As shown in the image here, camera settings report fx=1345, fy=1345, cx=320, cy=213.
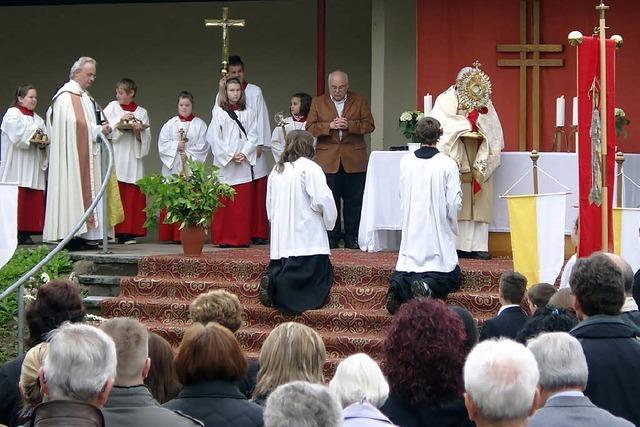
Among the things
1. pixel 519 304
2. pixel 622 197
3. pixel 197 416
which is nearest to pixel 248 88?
pixel 622 197

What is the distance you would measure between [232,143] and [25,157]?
2.05 meters

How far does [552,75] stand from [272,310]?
4.47 meters

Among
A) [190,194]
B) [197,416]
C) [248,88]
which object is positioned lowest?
[197,416]

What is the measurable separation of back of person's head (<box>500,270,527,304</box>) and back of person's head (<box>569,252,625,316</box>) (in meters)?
2.16

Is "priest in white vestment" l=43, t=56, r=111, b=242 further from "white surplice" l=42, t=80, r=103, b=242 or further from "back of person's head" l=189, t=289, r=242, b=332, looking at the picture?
"back of person's head" l=189, t=289, r=242, b=332

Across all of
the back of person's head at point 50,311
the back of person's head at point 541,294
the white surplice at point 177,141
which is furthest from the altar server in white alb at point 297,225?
the back of person's head at point 50,311

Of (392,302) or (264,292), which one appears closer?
(392,302)

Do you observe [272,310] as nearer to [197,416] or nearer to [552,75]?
[552,75]

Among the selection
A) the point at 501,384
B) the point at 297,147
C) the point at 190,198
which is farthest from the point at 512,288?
the point at 190,198

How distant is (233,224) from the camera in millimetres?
13164

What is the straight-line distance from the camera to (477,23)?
13711 mm

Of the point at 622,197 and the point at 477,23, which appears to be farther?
the point at 477,23

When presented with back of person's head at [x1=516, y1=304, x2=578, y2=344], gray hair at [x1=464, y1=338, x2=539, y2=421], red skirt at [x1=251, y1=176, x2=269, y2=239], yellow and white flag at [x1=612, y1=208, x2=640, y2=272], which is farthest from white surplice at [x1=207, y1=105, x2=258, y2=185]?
gray hair at [x1=464, y1=338, x2=539, y2=421]

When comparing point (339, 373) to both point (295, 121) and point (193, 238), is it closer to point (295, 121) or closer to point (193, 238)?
point (193, 238)
